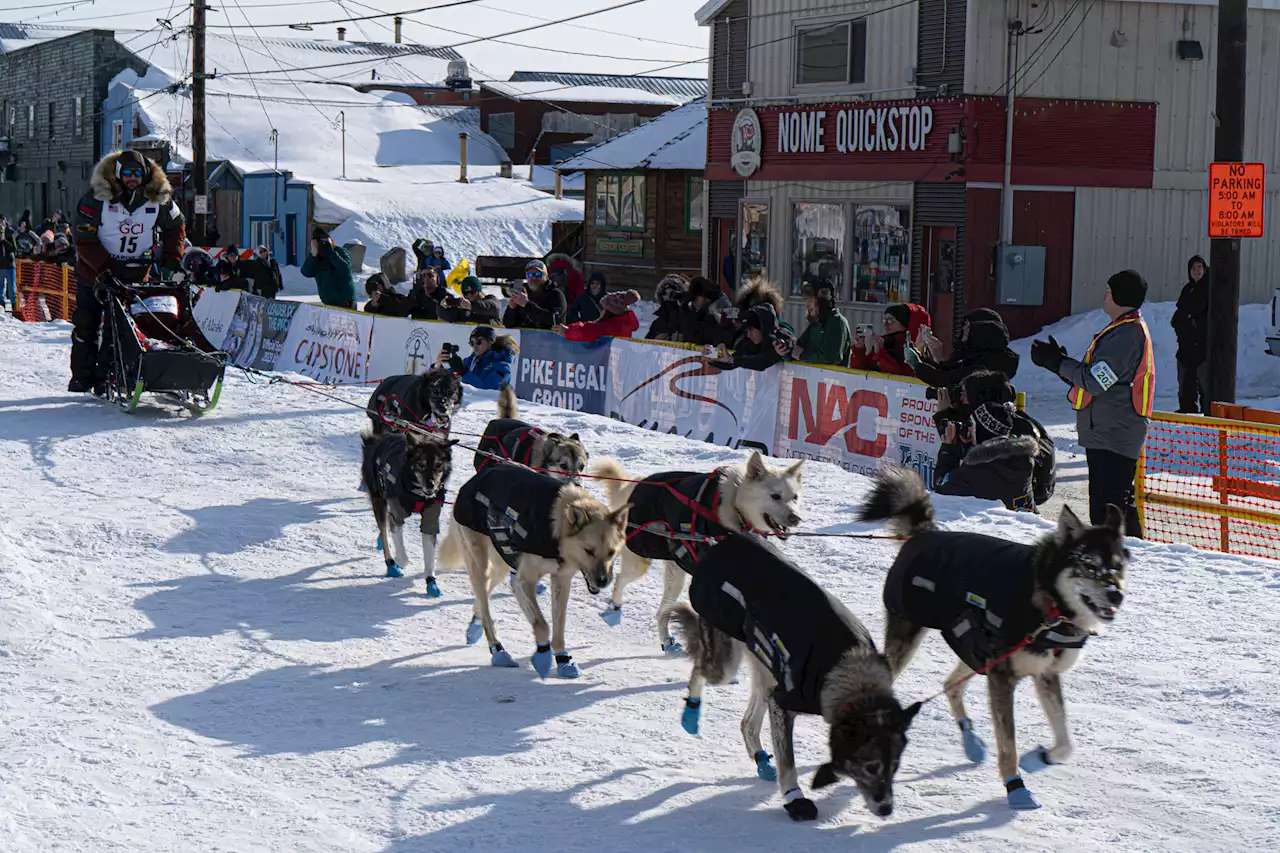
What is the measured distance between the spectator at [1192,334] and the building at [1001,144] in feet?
17.4

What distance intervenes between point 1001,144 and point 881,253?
239cm

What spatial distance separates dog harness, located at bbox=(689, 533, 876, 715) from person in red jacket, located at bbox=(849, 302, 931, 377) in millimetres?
6479

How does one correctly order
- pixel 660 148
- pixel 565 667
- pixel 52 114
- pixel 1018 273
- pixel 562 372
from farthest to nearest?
pixel 52 114
pixel 660 148
pixel 1018 273
pixel 562 372
pixel 565 667

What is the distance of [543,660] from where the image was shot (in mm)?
6375

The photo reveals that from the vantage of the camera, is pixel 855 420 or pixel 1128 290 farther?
pixel 855 420

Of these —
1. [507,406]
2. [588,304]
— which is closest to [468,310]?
[588,304]

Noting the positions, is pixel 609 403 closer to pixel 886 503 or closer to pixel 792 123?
pixel 886 503

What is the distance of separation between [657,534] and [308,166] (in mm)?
42892

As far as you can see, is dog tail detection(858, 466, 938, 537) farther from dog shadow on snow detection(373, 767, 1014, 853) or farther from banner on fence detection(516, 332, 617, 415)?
banner on fence detection(516, 332, 617, 415)

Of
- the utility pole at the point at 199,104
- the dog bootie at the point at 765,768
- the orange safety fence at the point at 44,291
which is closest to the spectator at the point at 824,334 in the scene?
the dog bootie at the point at 765,768

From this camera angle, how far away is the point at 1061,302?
66.4ft

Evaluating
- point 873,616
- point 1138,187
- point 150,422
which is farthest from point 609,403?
point 1138,187

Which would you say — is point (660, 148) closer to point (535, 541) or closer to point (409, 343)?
point (409, 343)

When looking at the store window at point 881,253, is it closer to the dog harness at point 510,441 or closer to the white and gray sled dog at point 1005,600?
the dog harness at point 510,441
